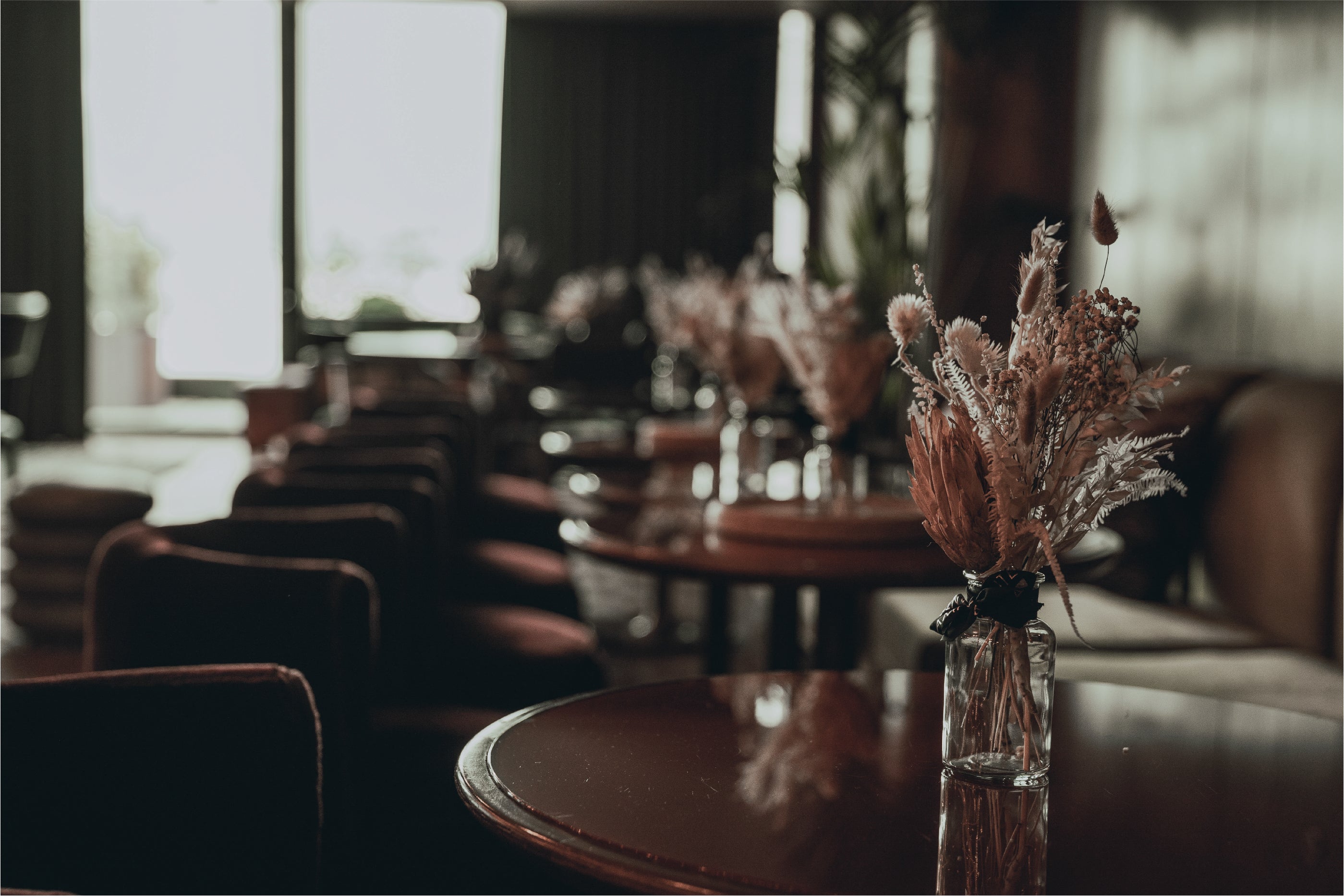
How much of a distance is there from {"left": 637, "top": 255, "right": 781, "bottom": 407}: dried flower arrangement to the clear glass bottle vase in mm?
1931

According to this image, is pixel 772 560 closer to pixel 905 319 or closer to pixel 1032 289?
pixel 905 319

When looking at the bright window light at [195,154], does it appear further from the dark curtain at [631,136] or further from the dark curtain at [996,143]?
the dark curtain at [996,143]

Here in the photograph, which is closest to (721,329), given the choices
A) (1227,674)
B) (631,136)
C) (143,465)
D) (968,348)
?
(1227,674)

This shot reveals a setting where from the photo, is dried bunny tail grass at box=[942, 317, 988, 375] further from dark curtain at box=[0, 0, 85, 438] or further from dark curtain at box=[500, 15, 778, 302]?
dark curtain at box=[0, 0, 85, 438]

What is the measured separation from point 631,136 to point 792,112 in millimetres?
1280

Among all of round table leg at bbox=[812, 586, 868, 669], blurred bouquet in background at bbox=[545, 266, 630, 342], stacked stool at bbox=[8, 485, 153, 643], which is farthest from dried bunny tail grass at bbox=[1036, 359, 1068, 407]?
blurred bouquet in background at bbox=[545, 266, 630, 342]

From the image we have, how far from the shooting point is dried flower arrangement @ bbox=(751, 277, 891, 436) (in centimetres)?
225

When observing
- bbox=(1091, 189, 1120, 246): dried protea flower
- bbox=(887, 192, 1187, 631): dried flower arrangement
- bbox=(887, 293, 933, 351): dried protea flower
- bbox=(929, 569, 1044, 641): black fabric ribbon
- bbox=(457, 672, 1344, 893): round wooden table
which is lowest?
bbox=(457, 672, 1344, 893): round wooden table

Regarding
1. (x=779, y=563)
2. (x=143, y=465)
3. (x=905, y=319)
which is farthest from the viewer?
(x=143, y=465)

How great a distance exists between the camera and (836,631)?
2.39 metres

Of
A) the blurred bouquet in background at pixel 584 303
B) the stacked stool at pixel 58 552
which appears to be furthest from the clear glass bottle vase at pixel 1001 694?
the blurred bouquet in background at pixel 584 303

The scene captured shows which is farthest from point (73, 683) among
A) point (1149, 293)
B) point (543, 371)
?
point (543, 371)

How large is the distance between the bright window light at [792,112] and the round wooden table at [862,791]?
844 centimetres

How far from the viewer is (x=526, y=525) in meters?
3.57
